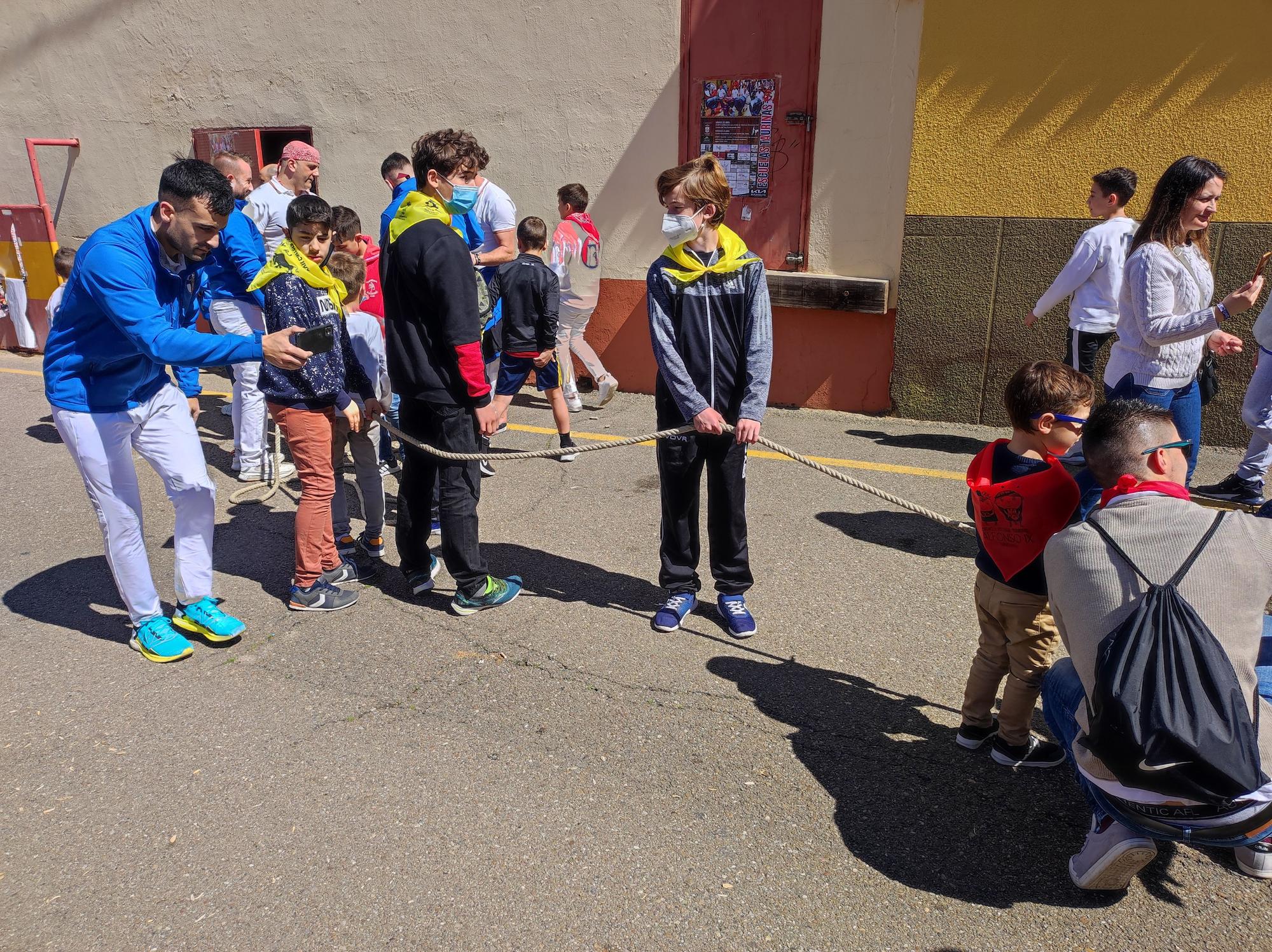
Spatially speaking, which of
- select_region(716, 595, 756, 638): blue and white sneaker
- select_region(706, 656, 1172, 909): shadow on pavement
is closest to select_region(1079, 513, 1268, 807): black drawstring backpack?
select_region(706, 656, 1172, 909): shadow on pavement

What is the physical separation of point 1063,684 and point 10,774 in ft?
11.2

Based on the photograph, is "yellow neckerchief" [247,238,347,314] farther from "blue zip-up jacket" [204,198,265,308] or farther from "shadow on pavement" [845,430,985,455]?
"shadow on pavement" [845,430,985,455]

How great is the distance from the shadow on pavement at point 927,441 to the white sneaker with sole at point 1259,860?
4.21m

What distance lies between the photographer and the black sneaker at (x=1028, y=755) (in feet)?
10.2

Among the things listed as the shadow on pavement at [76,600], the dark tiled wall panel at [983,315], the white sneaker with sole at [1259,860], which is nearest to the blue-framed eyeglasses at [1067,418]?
the white sneaker with sole at [1259,860]

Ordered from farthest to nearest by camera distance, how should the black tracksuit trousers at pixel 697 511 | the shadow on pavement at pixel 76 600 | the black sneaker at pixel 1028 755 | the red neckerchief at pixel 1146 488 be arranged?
the shadow on pavement at pixel 76 600 → the black tracksuit trousers at pixel 697 511 → the black sneaker at pixel 1028 755 → the red neckerchief at pixel 1146 488

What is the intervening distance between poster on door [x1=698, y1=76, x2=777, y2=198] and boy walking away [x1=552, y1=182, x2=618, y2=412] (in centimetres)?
111

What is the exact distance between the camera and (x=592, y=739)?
11.1 ft

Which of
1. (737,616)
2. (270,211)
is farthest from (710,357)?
(270,211)

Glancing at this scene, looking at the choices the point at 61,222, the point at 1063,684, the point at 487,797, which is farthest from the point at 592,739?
the point at 61,222

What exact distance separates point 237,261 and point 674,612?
2.51 metres

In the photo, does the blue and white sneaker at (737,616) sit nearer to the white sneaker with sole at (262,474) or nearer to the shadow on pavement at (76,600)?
the shadow on pavement at (76,600)

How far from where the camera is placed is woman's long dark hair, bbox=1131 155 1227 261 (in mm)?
3930

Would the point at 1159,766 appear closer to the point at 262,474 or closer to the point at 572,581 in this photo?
the point at 572,581
